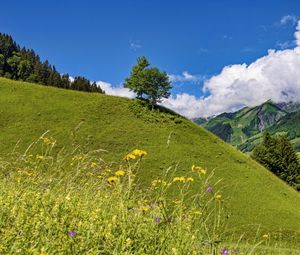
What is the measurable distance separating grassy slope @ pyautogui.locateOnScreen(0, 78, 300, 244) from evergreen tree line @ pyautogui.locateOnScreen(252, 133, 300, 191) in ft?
65.1

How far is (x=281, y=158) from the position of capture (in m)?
77.0

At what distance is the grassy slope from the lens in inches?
1726

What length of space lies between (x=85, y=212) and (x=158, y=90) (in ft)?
194

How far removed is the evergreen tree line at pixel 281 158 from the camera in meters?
75.5

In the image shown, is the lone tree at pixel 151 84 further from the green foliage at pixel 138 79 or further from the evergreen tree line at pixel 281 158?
the evergreen tree line at pixel 281 158

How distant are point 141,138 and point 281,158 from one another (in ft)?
118

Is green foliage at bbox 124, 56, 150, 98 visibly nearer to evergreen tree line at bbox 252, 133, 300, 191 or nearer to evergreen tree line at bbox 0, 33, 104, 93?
evergreen tree line at bbox 252, 133, 300, 191

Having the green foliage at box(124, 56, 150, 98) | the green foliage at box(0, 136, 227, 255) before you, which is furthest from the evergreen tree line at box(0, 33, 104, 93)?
the green foliage at box(0, 136, 227, 255)

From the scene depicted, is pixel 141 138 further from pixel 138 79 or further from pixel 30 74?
pixel 30 74

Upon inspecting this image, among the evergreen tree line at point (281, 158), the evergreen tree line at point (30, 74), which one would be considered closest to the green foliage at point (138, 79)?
the evergreen tree line at point (281, 158)

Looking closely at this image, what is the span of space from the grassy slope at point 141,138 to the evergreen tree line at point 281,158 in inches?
781

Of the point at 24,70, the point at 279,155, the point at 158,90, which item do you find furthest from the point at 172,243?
the point at 24,70

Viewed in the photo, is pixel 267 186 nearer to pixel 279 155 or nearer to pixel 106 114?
pixel 106 114

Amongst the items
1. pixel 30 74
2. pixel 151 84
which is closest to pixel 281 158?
pixel 151 84
